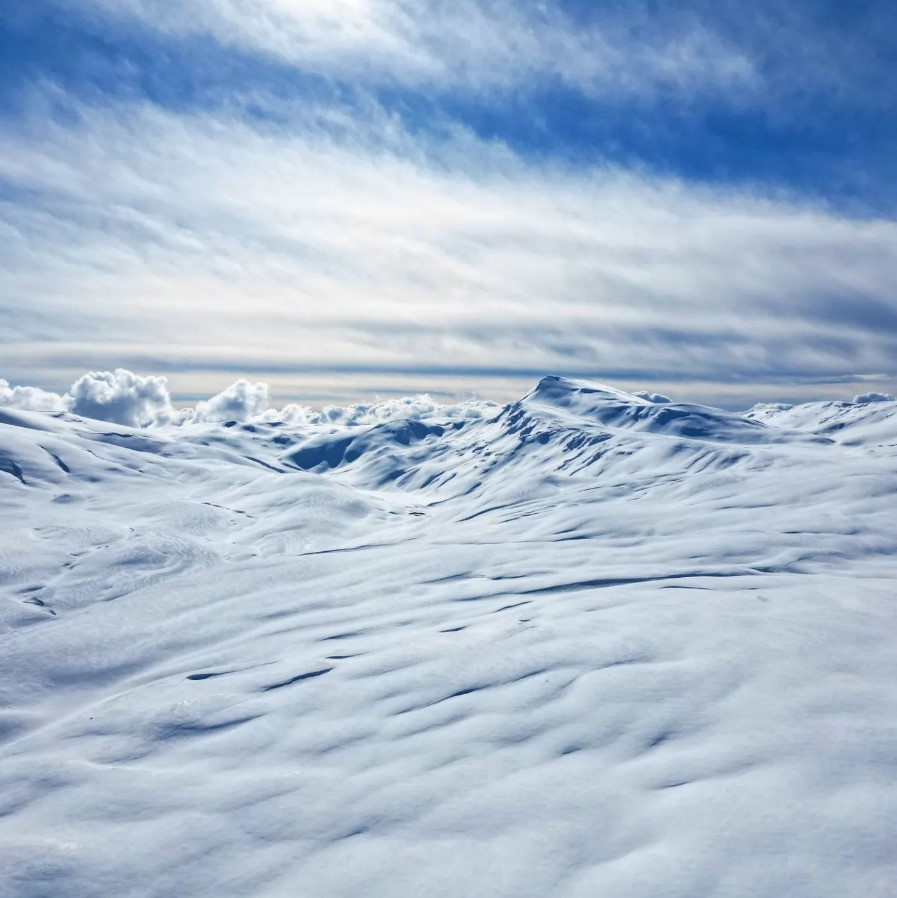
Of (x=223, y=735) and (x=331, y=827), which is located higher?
(x=331, y=827)

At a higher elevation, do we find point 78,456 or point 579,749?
point 579,749

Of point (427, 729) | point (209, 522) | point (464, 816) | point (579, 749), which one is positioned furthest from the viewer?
point (209, 522)

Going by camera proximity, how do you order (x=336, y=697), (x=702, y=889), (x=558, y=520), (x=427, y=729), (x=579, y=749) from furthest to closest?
1. (x=558, y=520)
2. (x=336, y=697)
3. (x=427, y=729)
4. (x=579, y=749)
5. (x=702, y=889)

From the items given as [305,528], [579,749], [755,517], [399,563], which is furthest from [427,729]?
[305,528]

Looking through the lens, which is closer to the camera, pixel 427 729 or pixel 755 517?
pixel 427 729

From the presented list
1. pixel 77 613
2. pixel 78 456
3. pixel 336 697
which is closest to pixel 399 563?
pixel 77 613

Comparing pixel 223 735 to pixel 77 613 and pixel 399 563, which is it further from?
pixel 77 613

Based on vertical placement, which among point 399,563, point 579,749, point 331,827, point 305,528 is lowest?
point 305,528

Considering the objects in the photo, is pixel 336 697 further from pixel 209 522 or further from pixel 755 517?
pixel 209 522

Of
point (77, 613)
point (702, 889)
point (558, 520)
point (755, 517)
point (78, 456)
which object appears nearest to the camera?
point (702, 889)
